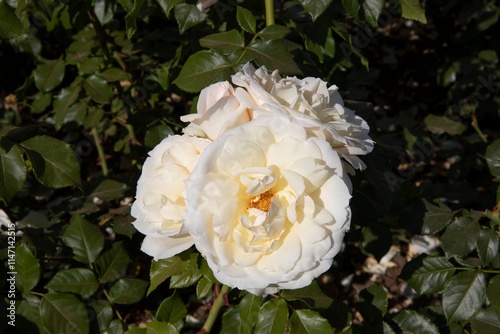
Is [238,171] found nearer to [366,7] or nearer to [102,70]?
[366,7]

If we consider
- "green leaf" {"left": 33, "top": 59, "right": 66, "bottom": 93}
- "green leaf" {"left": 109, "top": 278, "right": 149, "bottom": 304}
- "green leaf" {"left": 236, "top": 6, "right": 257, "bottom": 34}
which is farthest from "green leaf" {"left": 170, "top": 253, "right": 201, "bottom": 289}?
"green leaf" {"left": 33, "top": 59, "right": 66, "bottom": 93}

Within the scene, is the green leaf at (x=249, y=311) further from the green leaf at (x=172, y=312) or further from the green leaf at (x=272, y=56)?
the green leaf at (x=272, y=56)

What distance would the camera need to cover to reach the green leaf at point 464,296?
130cm

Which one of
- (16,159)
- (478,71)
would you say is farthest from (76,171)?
(478,71)

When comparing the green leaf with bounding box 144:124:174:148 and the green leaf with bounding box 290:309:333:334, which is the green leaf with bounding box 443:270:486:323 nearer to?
the green leaf with bounding box 290:309:333:334

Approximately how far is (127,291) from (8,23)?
894 mm

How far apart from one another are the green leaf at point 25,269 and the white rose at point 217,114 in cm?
77

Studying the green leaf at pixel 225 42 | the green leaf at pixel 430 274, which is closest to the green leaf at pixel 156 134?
the green leaf at pixel 225 42

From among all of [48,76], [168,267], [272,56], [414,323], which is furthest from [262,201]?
[48,76]

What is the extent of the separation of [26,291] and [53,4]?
3.99 feet

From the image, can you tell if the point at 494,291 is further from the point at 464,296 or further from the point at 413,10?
the point at 413,10

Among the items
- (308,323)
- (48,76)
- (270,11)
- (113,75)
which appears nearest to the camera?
(308,323)

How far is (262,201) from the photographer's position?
0.94 metres

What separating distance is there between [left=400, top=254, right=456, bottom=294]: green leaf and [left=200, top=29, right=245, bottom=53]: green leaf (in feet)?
3.13
